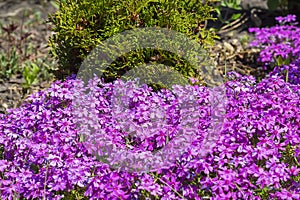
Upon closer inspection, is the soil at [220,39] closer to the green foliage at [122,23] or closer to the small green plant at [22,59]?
the small green plant at [22,59]

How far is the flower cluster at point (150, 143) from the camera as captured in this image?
3125mm

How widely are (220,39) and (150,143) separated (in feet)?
11.6

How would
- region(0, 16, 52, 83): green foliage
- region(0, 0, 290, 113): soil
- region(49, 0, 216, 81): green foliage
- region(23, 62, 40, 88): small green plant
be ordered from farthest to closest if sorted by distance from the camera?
region(0, 16, 52, 83): green foliage
region(0, 0, 290, 113): soil
region(23, 62, 40, 88): small green plant
region(49, 0, 216, 81): green foliage

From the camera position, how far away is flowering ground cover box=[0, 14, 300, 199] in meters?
3.12

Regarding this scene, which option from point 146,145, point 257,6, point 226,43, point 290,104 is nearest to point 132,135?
point 146,145

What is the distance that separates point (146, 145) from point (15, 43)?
4.08 m

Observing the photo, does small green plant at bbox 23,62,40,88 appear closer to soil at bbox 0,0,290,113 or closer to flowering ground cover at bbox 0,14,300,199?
soil at bbox 0,0,290,113

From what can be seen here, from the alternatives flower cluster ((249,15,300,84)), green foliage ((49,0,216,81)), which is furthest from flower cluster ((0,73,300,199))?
flower cluster ((249,15,300,84))

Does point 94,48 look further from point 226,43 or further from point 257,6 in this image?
point 257,6

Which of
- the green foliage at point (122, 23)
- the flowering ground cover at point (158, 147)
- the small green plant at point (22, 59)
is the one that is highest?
the green foliage at point (122, 23)

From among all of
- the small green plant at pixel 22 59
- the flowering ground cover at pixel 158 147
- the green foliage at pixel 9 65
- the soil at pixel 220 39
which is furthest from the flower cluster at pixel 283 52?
the green foliage at pixel 9 65

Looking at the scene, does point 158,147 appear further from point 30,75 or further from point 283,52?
point 30,75

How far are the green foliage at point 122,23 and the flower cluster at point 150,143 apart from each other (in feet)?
1.52

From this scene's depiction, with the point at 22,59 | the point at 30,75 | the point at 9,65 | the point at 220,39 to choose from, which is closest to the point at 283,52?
the point at 220,39
